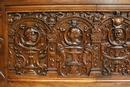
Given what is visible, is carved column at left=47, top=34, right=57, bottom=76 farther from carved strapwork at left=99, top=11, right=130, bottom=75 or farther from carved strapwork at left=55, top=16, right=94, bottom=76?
carved strapwork at left=99, top=11, right=130, bottom=75

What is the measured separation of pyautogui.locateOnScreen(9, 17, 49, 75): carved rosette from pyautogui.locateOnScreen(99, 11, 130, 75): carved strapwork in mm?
339

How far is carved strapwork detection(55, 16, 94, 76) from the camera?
4.21 ft

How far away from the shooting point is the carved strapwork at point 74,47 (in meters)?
1.28

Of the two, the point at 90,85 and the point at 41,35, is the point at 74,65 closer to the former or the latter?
the point at 90,85

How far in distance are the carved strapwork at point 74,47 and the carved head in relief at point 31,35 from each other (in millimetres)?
130

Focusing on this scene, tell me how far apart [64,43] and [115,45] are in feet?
0.96

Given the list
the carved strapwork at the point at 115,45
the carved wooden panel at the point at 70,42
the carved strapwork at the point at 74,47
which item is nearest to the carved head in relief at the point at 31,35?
the carved wooden panel at the point at 70,42

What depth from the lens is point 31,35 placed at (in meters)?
1.29

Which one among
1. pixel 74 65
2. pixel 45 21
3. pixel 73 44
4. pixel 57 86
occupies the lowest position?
pixel 57 86

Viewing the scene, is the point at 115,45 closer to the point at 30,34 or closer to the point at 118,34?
the point at 118,34

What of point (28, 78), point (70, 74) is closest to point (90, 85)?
point (70, 74)

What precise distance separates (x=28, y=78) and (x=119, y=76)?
1.74ft

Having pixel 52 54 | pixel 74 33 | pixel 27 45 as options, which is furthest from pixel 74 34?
pixel 27 45

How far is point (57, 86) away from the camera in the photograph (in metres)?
1.31
